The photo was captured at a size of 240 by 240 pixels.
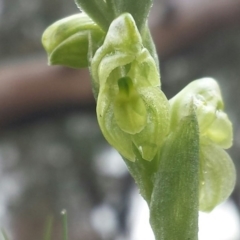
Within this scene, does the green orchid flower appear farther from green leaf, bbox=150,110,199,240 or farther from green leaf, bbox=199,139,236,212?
green leaf, bbox=150,110,199,240

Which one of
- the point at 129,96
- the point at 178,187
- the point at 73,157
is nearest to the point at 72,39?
the point at 129,96

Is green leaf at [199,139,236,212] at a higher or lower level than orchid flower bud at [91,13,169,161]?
lower

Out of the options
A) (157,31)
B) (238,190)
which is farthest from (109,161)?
(157,31)

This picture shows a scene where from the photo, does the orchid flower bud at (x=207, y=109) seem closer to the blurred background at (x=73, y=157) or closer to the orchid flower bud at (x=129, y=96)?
the orchid flower bud at (x=129, y=96)

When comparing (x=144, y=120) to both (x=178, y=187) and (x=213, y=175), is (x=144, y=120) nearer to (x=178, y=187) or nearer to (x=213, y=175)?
(x=178, y=187)

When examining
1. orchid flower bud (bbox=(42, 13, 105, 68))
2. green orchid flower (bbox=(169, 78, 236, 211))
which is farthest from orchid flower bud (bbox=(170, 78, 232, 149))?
orchid flower bud (bbox=(42, 13, 105, 68))

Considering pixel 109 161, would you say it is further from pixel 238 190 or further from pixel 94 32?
pixel 94 32
